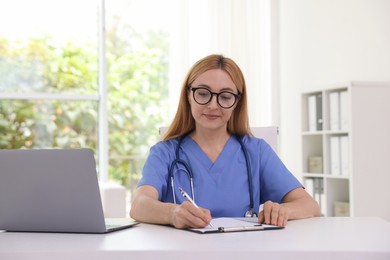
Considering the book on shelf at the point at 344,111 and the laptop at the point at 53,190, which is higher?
the book on shelf at the point at 344,111

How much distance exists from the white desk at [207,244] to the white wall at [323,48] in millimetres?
2881

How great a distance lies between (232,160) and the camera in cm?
230

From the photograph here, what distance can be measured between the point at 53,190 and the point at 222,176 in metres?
0.71

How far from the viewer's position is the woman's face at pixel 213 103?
2184 millimetres

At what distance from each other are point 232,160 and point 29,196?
2.57 ft

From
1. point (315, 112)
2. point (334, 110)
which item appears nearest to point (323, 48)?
point (315, 112)

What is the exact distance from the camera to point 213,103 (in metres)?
2.16

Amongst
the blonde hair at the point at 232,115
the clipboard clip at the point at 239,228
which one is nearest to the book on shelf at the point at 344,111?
the blonde hair at the point at 232,115

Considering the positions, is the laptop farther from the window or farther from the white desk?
the window

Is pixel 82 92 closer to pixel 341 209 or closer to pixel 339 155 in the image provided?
pixel 339 155

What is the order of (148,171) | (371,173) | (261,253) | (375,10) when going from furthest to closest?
(375,10)
(371,173)
(148,171)
(261,253)

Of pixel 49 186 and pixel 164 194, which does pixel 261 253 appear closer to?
pixel 49 186

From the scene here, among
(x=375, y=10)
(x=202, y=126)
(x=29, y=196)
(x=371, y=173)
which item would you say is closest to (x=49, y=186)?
(x=29, y=196)

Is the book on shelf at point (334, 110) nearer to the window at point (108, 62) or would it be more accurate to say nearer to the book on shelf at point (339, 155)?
the book on shelf at point (339, 155)
